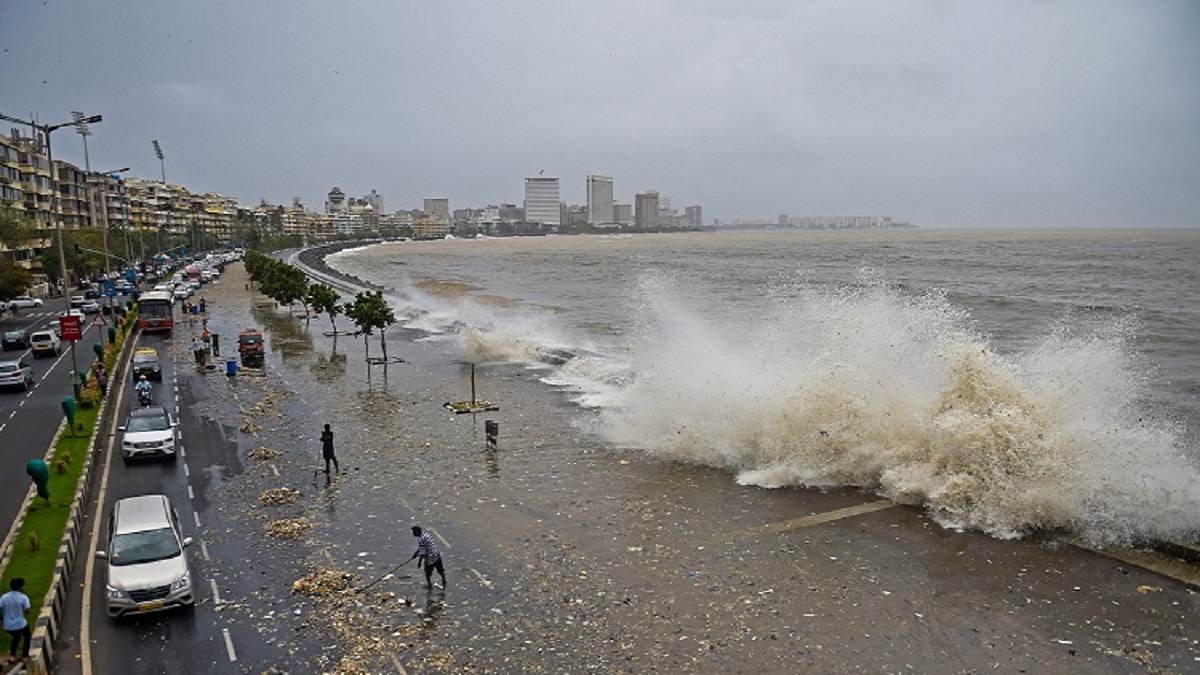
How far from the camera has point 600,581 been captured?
15.5m

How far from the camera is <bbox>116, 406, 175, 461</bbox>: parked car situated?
74.8 feet

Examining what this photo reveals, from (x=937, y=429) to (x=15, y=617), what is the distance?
769 inches

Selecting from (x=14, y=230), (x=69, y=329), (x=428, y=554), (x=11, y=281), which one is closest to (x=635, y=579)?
(x=428, y=554)

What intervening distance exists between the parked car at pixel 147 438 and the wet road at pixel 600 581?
3.51 ft

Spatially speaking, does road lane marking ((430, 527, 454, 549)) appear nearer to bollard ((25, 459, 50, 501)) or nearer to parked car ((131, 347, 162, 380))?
bollard ((25, 459, 50, 501))

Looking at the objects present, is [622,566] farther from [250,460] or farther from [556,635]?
[250,460]

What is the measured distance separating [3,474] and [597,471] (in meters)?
15.4

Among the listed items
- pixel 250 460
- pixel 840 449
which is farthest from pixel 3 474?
pixel 840 449

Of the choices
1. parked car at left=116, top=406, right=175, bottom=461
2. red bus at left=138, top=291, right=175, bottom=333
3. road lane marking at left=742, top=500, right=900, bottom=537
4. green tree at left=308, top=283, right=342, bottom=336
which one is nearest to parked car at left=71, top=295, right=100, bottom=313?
red bus at left=138, top=291, right=175, bottom=333

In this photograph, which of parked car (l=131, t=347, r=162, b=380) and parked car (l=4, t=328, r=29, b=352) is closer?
parked car (l=131, t=347, r=162, b=380)

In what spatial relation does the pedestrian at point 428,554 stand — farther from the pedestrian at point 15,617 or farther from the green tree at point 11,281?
the green tree at point 11,281

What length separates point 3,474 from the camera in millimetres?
21906

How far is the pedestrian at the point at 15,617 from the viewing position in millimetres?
11969

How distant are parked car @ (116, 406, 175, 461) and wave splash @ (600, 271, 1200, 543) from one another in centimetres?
1269
